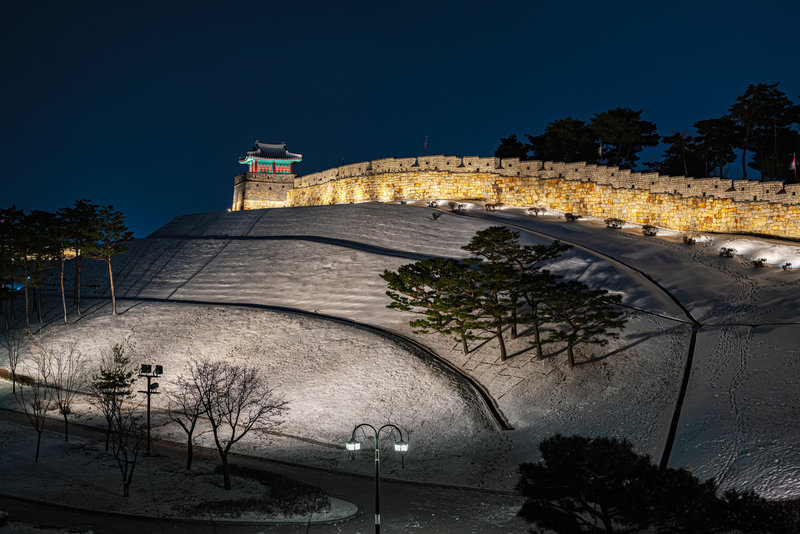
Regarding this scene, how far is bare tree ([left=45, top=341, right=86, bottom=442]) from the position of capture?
26.5m

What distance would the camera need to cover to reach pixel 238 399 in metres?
24.0

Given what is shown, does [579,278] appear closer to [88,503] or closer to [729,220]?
[729,220]

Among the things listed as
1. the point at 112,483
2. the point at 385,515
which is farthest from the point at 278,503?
the point at 112,483

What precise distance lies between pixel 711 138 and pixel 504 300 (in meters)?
38.3

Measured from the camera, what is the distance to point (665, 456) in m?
16.7

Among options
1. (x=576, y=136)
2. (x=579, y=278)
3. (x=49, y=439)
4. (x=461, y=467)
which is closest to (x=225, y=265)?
(x=49, y=439)

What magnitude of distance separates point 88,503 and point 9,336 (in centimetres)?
2392

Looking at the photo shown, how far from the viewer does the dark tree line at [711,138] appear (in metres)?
47.1

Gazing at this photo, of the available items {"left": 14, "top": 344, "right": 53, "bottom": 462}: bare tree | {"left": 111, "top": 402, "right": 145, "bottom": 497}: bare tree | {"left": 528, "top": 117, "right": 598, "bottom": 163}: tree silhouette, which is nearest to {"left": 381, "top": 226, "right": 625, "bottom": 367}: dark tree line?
{"left": 111, "top": 402, "right": 145, "bottom": 497}: bare tree

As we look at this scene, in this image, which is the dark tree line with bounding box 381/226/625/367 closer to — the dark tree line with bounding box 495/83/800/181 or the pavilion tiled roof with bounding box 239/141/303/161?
the dark tree line with bounding box 495/83/800/181

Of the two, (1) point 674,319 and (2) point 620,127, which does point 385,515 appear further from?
(2) point 620,127

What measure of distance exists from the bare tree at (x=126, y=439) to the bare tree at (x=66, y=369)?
11.3ft

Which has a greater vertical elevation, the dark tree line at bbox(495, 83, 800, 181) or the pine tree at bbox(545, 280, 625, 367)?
the dark tree line at bbox(495, 83, 800, 181)

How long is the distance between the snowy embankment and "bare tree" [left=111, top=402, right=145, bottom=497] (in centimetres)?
169
